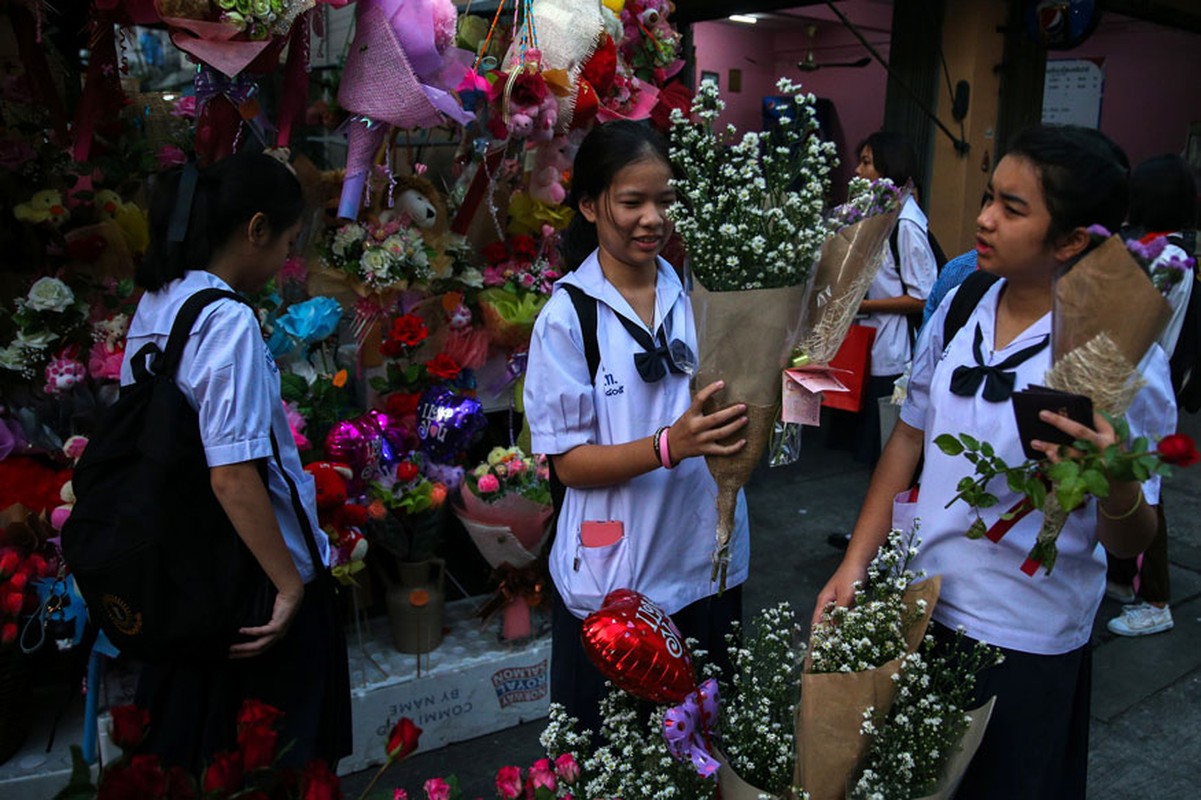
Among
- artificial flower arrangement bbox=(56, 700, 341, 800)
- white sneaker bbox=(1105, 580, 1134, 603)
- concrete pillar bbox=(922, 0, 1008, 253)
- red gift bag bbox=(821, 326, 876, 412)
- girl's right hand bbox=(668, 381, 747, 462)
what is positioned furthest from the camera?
concrete pillar bbox=(922, 0, 1008, 253)

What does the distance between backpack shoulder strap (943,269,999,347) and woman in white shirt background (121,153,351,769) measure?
4.21 ft

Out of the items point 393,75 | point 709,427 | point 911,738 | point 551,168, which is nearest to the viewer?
point 911,738

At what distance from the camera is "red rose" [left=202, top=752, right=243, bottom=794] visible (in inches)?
45.2

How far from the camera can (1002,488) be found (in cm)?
161

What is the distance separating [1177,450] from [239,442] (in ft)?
4.99

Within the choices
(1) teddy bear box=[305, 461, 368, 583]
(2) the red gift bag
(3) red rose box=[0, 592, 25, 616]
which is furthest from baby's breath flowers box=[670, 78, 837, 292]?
(2) the red gift bag

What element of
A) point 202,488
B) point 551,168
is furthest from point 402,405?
point 202,488

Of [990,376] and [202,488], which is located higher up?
[990,376]

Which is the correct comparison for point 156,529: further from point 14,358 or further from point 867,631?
point 14,358

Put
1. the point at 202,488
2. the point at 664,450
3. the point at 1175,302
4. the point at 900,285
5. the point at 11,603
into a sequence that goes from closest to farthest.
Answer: the point at 664,450 < the point at 202,488 < the point at 1175,302 < the point at 11,603 < the point at 900,285

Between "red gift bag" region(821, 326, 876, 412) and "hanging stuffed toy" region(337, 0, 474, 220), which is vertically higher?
"hanging stuffed toy" region(337, 0, 474, 220)

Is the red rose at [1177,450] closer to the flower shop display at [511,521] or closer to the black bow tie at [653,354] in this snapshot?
the black bow tie at [653,354]

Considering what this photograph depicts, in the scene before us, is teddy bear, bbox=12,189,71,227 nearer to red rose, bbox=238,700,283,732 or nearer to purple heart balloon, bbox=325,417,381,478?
purple heart balloon, bbox=325,417,381,478

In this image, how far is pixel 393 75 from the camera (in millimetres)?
2963
